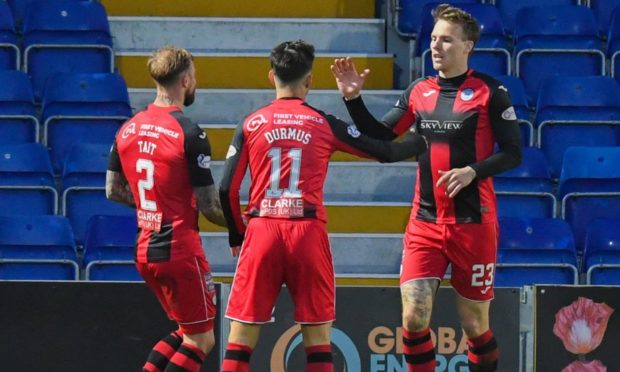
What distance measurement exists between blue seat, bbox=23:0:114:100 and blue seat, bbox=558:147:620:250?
150 inches

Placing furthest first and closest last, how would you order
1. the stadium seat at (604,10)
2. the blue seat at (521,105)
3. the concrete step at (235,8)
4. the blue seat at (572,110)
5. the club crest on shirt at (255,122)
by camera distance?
the stadium seat at (604,10)
the concrete step at (235,8)
the blue seat at (572,110)
the blue seat at (521,105)
the club crest on shirt at (255,122)

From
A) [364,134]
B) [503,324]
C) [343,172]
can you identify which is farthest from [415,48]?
[364,134]

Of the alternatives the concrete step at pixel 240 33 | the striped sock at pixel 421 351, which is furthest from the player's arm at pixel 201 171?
the concrete step at pixel 240 33

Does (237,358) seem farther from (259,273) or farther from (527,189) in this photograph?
(527,189)

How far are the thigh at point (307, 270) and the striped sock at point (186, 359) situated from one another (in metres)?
0.75

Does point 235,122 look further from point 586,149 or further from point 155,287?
point 155,287

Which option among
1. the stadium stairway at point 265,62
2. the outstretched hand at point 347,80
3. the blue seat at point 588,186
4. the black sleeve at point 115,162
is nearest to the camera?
the black sleeve at point 115,162

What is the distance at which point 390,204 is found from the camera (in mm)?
11289

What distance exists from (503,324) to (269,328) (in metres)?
1.45

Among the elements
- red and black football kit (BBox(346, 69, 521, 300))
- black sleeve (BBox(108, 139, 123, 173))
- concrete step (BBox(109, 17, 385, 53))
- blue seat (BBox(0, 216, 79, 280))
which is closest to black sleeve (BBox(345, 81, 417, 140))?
red and black football kit (BBox(346, 69, 521, 300))

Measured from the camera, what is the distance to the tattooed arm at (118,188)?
8.08 meters

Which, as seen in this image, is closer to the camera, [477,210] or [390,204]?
[477,210]

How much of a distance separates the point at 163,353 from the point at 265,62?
189 inches

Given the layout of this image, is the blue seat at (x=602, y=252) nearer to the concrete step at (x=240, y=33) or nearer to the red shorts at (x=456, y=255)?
the red shorts at (x=456, y=255)
